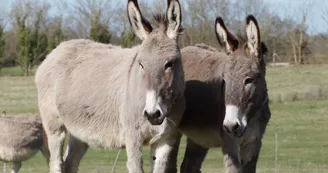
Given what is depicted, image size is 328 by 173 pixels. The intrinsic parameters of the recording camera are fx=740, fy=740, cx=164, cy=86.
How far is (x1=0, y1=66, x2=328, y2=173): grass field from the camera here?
2147 cm

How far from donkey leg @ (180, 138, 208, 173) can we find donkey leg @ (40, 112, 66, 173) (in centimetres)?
176

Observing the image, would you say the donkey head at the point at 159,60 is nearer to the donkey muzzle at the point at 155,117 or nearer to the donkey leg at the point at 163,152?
the donkey muzzle at the point at 155,117

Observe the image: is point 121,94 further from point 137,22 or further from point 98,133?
point 137,22

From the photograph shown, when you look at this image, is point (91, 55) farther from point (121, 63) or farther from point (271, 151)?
point (271, 151)

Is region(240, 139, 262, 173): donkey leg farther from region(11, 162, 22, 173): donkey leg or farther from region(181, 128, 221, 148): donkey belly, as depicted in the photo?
region(11, 162, 22, 173): donkey leg

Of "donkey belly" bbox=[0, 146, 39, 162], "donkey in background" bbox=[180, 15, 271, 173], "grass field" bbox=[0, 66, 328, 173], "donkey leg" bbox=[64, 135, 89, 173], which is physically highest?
"donkey in background" bbox=[180, 15, 271, 173]

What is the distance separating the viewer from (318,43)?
235 feet

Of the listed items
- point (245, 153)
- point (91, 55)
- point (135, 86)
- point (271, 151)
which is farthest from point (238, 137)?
point (271, 151)

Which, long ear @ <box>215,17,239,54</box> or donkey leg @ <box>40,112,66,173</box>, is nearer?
long ear @ <box>215,17,239,54</box>

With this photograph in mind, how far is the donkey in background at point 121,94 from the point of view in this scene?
758cm

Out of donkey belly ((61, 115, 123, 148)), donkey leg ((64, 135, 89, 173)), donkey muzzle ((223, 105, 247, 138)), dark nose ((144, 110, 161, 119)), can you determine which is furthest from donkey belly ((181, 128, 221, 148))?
donkey leg ((64, 135, 89, 173))

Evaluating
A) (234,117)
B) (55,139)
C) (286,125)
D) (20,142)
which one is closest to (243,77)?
(234,117)

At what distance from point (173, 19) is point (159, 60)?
1.82 ft

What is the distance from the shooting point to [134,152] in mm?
7859
